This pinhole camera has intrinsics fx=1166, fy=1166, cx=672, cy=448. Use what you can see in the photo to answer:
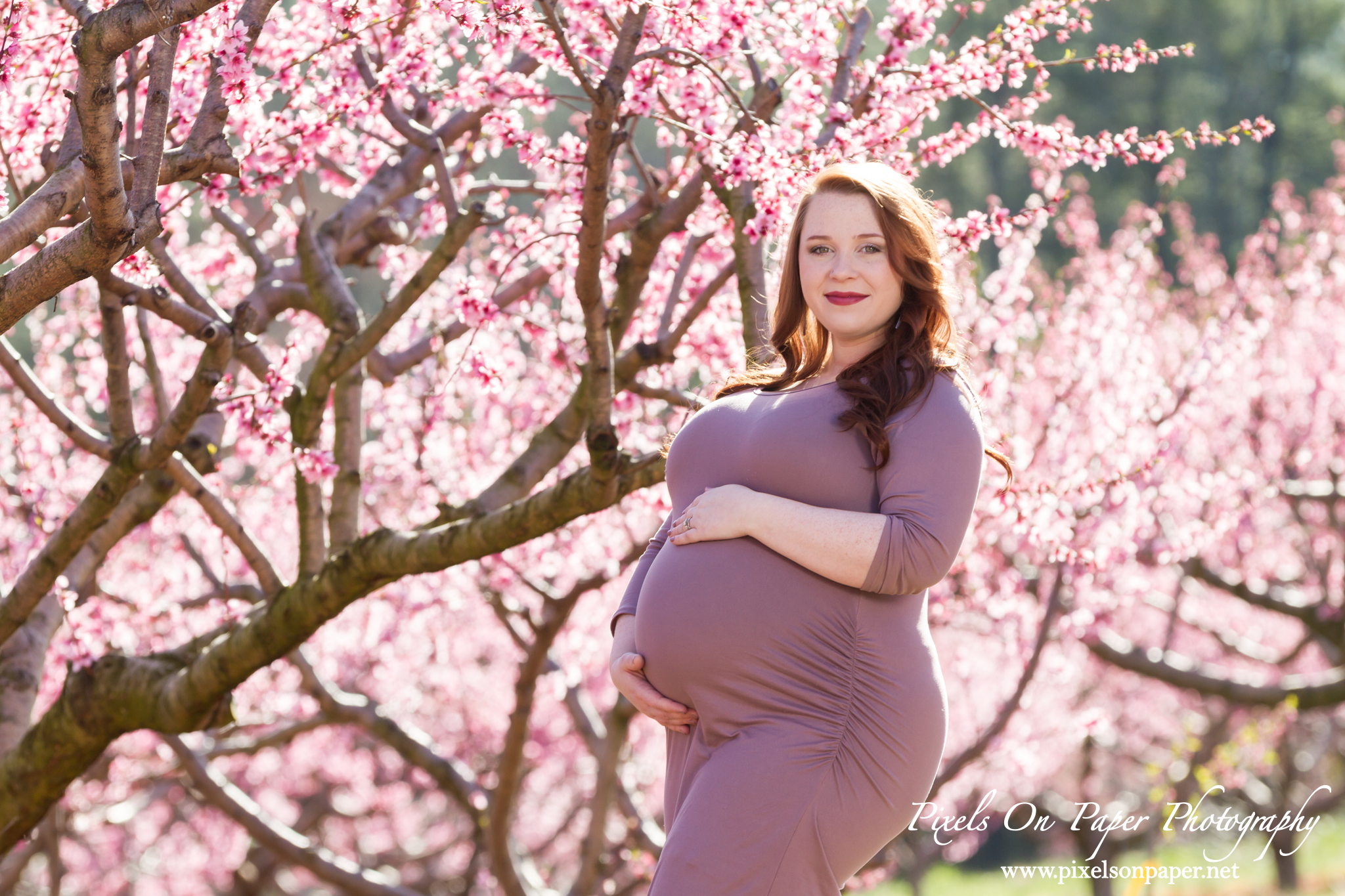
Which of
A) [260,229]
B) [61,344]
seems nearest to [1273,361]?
[260,229]

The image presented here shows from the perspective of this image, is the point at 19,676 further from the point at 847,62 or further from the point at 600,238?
the point at 847,62

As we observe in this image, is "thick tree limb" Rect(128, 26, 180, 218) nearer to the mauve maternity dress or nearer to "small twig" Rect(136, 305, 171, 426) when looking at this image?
the mauve maternity dress

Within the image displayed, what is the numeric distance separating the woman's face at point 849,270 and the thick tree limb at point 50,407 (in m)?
2.23

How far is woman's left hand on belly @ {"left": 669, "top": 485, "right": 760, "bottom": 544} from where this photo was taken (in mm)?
1978

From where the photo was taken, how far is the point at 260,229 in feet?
15.3

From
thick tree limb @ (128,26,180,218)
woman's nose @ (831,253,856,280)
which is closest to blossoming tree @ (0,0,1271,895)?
thick tree limb @ (128,26,180,218)

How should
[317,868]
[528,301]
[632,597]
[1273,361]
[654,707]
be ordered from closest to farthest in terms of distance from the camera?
[654,707] < [632,597] < [528,301] < [317,868] < [1273,361]

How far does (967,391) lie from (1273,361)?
28.4 feet

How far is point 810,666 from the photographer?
6.32 ft

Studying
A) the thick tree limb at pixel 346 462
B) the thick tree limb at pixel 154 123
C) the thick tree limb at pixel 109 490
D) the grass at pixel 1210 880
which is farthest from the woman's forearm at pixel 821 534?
the grass at pixel 1210 880

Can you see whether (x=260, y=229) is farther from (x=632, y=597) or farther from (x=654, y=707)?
(x=654, y=707)

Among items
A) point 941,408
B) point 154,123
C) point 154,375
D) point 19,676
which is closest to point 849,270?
point 941,408

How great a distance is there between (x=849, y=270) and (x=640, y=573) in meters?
0.72

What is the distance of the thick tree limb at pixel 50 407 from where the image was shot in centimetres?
330
